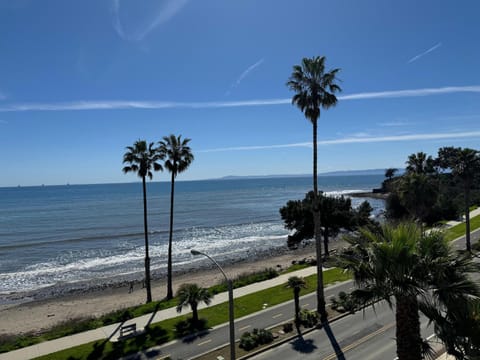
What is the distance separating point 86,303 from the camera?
1160 inches

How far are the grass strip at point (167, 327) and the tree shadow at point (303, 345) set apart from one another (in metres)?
3.84

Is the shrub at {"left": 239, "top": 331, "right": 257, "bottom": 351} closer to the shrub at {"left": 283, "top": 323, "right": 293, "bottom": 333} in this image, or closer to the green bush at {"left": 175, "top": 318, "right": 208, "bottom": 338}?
the shrub at {"left": 283, "top": 323, "right": 293, "bottom": 333}

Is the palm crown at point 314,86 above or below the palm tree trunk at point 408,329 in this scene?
above

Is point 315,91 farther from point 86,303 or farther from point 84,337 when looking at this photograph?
point 86,303

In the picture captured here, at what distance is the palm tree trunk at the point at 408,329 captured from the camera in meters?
7.75

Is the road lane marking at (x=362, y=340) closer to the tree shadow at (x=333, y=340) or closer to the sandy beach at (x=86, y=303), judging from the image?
the tree shadow at (x=333, y=340)

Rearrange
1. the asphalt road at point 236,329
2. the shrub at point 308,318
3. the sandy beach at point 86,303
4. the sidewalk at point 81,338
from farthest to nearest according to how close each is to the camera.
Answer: the sandy beach at point 86,303 < the shrub at point 308,318 < the sidewalk at point 81,338 < the asphalt road at point 236,329

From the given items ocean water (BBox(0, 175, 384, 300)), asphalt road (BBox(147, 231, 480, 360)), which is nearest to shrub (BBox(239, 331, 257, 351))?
asphalt road (BBox(147, 231, 480, 360))

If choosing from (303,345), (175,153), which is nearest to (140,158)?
(175,153)

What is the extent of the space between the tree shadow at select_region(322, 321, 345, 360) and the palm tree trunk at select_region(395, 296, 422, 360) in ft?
23.3

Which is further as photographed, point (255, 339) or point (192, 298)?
point (192, 298)

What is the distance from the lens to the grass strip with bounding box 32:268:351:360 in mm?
15766

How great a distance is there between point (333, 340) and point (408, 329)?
914cm

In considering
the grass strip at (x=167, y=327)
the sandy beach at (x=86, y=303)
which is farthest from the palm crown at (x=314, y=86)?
the sandy beach at (x=86, y=303)
